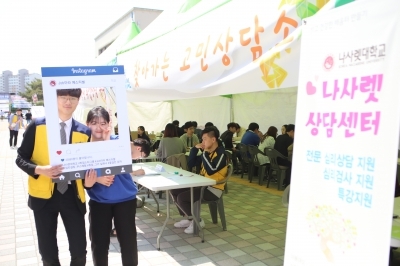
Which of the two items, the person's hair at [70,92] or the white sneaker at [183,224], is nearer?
the person's hair at [70,92]

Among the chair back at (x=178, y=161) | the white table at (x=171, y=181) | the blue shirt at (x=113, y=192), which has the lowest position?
the chair back at (x=178, y=161)

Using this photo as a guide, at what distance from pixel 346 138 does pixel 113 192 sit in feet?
5.24

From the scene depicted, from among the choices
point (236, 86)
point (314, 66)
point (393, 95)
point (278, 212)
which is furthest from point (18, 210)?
point (393, 95)

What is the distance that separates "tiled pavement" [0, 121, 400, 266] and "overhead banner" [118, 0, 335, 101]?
5.38ft

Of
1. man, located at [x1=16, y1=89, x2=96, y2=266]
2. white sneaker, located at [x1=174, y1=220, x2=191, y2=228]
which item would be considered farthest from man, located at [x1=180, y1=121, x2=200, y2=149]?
man, located at [x1=16, y1=89, x2=96, y2=266]

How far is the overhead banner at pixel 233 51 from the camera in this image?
6.67 ft

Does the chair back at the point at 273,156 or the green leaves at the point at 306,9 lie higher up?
the green leaves at the point at 306,9

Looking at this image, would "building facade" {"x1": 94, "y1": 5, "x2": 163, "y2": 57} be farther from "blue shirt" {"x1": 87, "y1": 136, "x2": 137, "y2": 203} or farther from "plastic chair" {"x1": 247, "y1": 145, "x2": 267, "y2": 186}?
"blue shirt" {"x1": 87, "y1": 136, "x2": 137, "y2": 203}

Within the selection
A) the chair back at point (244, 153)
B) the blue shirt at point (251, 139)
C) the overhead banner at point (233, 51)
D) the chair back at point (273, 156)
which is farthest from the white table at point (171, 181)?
the blue shirt at point (251, 139)

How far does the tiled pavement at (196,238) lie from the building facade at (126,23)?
49.8 feet

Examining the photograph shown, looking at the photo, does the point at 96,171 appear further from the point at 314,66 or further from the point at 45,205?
the point at 314,66

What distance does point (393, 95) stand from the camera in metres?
1.44

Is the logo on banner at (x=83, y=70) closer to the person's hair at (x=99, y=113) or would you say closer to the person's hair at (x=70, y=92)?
the person's hair at (x=70, y=92)

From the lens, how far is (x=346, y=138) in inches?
65.1
